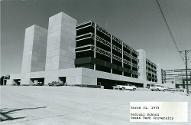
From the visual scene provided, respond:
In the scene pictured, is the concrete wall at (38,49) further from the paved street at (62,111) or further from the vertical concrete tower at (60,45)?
the paved street at (62,111)

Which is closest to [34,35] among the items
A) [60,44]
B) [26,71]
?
[26,71]

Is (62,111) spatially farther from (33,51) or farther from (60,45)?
(33,51)

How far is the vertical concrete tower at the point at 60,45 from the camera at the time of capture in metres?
52.8

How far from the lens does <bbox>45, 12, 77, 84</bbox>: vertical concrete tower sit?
173 feet

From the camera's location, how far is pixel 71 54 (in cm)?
5616

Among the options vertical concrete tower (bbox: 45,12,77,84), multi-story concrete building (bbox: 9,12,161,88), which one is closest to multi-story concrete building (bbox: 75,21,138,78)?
multi-story concrete building (bbox: 9,12,161,88)

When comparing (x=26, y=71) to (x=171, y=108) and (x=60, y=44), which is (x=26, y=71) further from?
(x=171, y=108)

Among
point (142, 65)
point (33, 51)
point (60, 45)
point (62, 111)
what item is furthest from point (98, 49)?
point (62, 111)

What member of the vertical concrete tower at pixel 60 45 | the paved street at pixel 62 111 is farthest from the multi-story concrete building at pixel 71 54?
the paved street at pixel 62 111

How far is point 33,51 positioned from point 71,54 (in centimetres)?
1950

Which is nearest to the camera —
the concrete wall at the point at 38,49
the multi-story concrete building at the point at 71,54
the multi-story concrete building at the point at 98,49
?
the multi-story concrete building at the point at 71,54

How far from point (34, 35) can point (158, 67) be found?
309 feet
